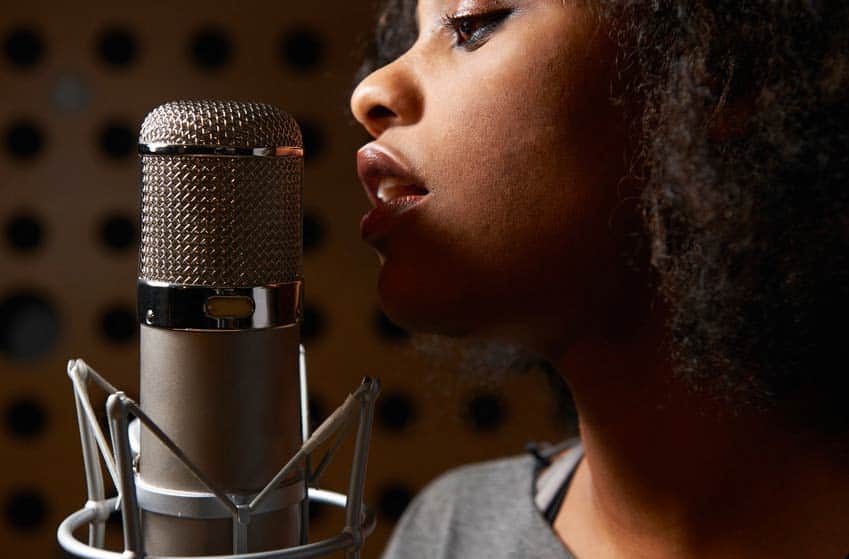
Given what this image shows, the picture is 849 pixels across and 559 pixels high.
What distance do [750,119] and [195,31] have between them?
3.04 feet

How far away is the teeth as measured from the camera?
2.28 feet

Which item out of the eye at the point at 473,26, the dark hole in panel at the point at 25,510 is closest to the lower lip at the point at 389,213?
the eye at the point at 473,26

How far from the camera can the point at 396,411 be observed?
1.47m

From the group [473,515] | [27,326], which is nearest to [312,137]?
[27,326]

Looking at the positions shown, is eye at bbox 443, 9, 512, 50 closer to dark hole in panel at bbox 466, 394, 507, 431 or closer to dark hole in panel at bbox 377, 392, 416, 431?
dark hole in panel at bbox 466, 394, 507, 431

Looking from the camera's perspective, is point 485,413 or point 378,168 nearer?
point 378,168

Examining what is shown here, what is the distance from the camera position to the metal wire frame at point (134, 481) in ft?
1.50

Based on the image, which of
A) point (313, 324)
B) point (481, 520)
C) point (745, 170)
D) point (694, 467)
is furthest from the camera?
point (313, 324)

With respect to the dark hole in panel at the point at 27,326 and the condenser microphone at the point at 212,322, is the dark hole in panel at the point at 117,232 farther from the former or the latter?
the condenser microphone at the point at 212,322

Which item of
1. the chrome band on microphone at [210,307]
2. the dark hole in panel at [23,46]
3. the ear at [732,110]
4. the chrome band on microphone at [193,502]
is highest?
the dark hole in panel at [23,46]

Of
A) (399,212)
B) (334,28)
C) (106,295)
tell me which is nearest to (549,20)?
(399,212)

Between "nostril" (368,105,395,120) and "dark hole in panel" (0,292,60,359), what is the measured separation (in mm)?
819

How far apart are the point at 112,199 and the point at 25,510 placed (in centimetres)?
48

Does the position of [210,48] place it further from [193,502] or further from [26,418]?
[193,502]
